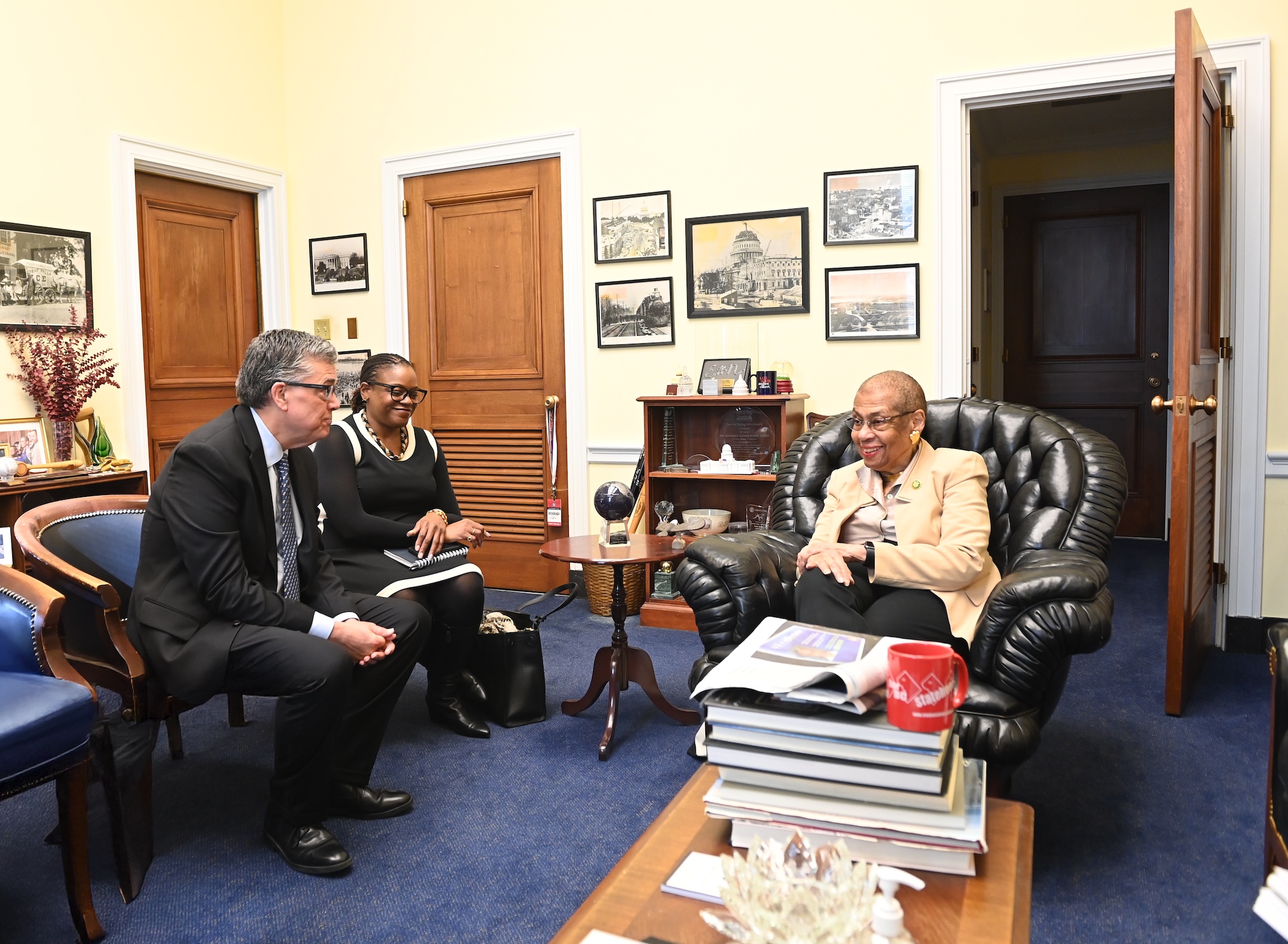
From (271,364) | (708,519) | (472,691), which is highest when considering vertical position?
(271,364)

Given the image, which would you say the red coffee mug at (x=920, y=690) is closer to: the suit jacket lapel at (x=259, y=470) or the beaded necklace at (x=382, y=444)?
the suit jacket lapel at (x=259, y=470)

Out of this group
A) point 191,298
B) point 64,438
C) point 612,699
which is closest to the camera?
point 612,699

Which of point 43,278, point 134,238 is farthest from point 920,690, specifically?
point 134,238

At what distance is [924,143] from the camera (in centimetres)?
401

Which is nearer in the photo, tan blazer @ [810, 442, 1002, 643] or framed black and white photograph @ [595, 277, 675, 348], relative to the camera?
tan blazer @ [810, 442, 1002, 643]

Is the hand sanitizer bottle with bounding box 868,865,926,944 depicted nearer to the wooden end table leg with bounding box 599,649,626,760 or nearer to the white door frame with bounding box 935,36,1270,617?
the wooden end table leg with bounding box 599,649,626,760

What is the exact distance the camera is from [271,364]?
2.21 metres

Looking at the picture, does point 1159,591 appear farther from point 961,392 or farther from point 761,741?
point 761,741

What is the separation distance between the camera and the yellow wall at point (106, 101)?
4012 mm

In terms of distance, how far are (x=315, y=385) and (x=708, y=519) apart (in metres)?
1.99

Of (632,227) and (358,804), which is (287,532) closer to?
(358,804)

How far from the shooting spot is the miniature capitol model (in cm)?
411

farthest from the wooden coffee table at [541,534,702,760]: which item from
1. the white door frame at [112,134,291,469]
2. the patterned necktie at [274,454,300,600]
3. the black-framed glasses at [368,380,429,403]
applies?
the white door frame at [112,134,291,469]

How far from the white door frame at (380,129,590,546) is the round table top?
1.65 m
